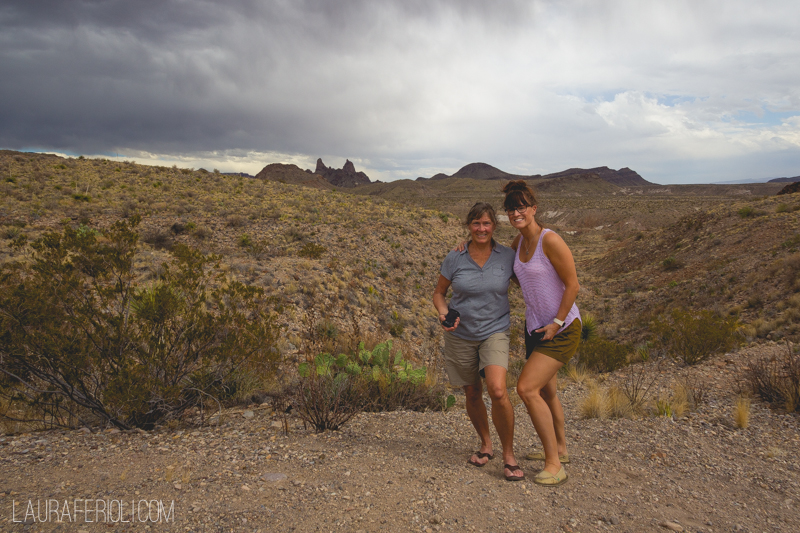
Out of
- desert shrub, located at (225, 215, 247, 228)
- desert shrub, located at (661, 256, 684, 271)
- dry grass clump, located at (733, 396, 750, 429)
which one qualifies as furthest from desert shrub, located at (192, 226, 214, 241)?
desert shrub, located at (661, 256, 684, 271)

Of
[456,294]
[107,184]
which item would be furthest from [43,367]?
[107,184]

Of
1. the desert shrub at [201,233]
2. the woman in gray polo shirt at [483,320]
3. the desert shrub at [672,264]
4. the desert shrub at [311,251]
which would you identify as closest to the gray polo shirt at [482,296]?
the woman in gray polo shirt at [483,320]

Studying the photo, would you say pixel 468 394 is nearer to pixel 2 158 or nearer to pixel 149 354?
pixel 149 354

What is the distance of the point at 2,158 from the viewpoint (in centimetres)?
2216

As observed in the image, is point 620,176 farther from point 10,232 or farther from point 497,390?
point 497,390

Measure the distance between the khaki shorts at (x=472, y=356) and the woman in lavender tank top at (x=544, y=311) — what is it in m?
0.20

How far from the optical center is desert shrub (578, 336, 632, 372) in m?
7.34

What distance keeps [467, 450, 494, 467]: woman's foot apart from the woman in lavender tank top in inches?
17.5

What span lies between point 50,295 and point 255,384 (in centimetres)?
224

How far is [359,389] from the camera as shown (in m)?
4.62

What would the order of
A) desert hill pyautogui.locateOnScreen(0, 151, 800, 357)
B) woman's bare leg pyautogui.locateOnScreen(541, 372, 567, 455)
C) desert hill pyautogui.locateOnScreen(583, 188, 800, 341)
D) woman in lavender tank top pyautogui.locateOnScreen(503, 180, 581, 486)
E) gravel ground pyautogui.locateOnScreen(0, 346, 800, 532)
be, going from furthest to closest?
desert hill pyautogui.locateOnScreen(0, 151, 800, 357) → desert hill pyautogui.locateOnScreen(583, 188, 800, 341) → woman's bare leg pyautogui.locateOnScreen(541, 372, 567, 455) → woman in lavender tank top pyautogui.locateOnScreen(503, 180, 581, 486) → gravel ground pyautogui.locateOnScreen(0, 346, 800, 532)

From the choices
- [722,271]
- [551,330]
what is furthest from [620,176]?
[551,330]

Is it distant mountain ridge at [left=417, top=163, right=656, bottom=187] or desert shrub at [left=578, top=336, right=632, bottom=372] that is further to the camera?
distant mountain ridge at [left=417, top=163, right=656, bottom=187]

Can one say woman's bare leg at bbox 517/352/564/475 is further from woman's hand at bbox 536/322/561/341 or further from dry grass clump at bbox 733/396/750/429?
dry grass clump at bbox 733/396/750/429
